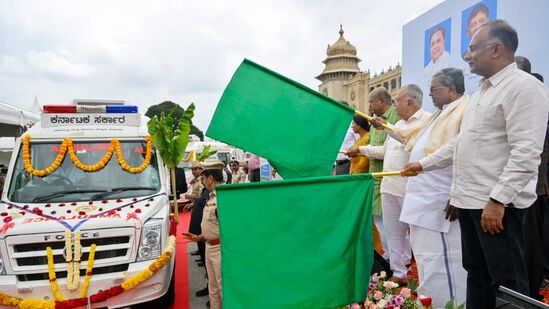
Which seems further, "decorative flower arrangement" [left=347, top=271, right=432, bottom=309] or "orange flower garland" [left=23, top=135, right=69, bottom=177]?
"orange flower garland" [left=23, top=135, right=69, bottom=177]

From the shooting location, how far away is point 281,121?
267cm

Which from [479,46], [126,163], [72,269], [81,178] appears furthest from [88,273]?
[479,46]

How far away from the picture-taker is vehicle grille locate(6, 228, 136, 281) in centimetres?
368

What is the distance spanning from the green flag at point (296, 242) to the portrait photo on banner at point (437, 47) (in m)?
3.81

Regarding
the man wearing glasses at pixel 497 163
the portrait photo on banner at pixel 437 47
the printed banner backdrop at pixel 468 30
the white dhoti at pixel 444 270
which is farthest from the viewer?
the portrait photo on banner at pixel 437 47

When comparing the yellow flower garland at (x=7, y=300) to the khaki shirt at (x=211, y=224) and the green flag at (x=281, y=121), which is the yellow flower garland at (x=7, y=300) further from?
the green flag at (x=281, y=121)

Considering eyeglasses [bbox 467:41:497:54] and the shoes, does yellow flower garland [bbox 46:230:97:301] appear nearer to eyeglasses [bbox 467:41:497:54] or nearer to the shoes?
the shoes

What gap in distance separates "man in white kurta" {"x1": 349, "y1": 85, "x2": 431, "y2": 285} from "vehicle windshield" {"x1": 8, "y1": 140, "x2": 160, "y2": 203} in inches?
107

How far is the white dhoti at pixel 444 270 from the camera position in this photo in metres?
3.09

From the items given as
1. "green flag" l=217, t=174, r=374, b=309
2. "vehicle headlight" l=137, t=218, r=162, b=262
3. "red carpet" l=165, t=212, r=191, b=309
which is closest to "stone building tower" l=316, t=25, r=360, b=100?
"red carpet" l=165, t=212, r=191, b=309

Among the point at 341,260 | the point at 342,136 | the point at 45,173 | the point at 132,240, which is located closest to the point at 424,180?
the point at 342,136

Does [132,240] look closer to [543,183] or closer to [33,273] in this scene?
[33,273]

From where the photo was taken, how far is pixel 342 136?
275 centimetres

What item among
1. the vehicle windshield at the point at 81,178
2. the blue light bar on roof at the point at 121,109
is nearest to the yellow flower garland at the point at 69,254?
the vehicle windshield at the point at 81,178
